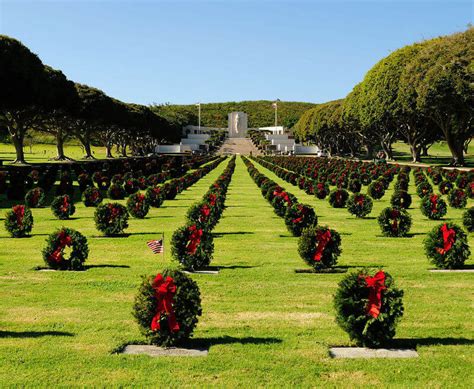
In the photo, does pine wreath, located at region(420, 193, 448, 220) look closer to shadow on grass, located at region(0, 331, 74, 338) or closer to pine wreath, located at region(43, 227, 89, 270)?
pine wreath, located at region(43, 227, 89, 270)

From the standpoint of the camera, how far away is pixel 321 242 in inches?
606

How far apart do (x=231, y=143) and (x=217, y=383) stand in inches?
7494

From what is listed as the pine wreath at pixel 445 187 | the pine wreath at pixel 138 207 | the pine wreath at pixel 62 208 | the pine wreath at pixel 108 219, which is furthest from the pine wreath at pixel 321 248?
the pine wreath at pixel 445 187

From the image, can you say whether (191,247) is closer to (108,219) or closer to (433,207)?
(108,219)

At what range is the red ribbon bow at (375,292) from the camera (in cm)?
932

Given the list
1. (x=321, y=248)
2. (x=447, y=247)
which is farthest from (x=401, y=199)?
(x=321, y=248)

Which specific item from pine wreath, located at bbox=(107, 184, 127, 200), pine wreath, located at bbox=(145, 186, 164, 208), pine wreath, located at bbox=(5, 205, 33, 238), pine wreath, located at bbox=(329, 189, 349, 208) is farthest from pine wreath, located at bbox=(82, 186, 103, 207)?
pine wreath, located at bbox=(329, 189, 349, 208)

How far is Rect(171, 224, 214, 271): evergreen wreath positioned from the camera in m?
15.4

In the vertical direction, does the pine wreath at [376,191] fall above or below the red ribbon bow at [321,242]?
below

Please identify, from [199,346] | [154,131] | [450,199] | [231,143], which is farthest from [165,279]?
[231,143]

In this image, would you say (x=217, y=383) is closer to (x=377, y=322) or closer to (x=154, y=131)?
(x=377, y=322)

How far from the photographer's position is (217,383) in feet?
26.8

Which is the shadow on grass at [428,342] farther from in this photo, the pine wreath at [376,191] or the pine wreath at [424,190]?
the pine wreath at [376,191]

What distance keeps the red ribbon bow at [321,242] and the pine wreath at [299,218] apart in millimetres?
5815
